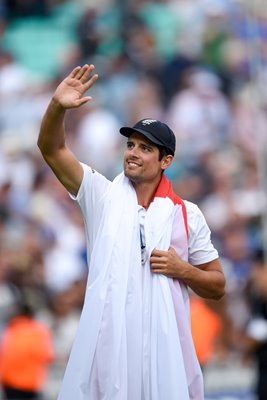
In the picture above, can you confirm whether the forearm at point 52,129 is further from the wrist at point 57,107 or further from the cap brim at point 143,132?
the cap brim at point 143,132

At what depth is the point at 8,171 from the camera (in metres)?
12.0

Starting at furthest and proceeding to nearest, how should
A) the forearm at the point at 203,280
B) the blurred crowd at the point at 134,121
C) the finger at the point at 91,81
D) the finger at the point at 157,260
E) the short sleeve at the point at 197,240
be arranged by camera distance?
the blurred crowd at the point at 134,121, the short sleeve at the point at 197,240, the forearm at the point at 203,280, the finger at the point at 157,260, the finger at the point at 91,81

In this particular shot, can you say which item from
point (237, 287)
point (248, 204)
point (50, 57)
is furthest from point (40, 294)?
point (50, 57)

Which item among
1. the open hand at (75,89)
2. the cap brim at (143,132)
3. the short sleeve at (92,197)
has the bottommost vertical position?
the short sleeve at (92,197)

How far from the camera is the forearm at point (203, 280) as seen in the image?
5.53m

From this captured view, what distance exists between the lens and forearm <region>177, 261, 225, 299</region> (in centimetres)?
553

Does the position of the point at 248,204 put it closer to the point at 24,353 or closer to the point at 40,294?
the point at 40,294

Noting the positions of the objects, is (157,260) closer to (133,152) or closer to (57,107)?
(133,152)

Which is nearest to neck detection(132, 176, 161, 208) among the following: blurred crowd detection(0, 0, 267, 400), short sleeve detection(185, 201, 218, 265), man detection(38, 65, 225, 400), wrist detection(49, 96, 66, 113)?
man detection(38, 65, 225, 400)

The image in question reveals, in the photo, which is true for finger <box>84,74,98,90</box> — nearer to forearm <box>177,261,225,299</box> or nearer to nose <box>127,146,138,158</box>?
nose <box>127,146,138,158</box>

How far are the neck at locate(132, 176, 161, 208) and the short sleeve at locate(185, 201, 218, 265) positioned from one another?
215 mm

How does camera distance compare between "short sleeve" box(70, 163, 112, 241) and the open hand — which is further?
"short sleeve" box(70, 163, 112, 241)

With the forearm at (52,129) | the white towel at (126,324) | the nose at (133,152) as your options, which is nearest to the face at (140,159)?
Answer: the nose at (133,152)

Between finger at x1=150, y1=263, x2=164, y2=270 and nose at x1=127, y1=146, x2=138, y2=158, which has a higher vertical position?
nose at x1=127, y1=146, x2=138, y2=158
